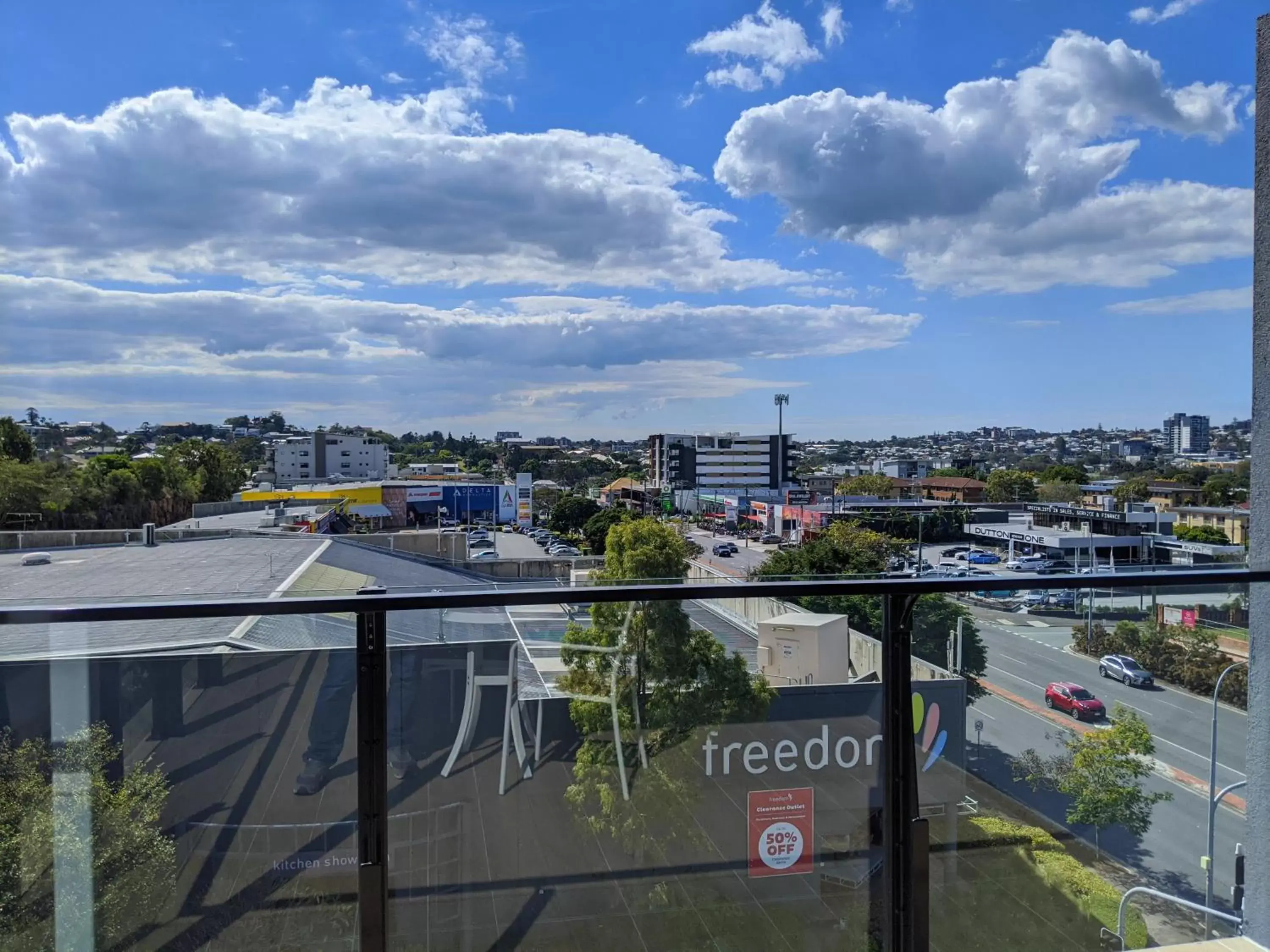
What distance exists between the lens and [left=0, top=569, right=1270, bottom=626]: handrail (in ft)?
4.01

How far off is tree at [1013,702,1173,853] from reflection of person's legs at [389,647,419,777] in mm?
1175

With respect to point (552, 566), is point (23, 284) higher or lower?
higher

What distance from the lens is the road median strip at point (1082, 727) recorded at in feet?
5.12

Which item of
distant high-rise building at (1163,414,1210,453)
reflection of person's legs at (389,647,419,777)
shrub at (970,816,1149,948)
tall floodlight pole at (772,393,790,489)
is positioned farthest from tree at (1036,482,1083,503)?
tall floodlight pole at (772,393,790,489)

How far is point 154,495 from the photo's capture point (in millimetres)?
25031

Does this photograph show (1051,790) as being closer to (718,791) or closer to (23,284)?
(718,791)

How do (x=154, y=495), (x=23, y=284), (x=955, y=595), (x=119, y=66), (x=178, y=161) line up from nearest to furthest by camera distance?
(x=955, y=595)
(x=119, y=66)
(x=178, y=161)
(x=154, y=495)
(x=23, y=284)

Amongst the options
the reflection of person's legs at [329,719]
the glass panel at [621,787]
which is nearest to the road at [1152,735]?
the glass panel at [621,787]

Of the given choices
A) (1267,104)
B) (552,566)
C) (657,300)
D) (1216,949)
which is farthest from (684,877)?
(657,300)

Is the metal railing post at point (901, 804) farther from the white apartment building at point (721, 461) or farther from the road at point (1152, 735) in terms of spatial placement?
the white apartment building at point (721, 461)

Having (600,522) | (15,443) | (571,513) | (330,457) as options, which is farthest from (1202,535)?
(330,457)

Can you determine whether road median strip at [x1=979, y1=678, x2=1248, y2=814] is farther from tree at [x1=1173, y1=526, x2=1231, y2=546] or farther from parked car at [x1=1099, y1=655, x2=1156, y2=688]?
tree at [x1=1173, y1=526, x2=1231, y2=546]

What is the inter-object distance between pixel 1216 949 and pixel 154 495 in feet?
92.8

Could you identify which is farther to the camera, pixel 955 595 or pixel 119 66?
pixel 119 66
